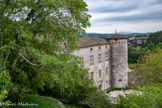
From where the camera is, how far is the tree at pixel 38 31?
317 inches

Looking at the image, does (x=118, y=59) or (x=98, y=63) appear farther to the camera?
(x=118, y=59)

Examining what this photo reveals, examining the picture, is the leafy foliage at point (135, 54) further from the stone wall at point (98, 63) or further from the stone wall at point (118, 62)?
the stone wall at point (98, 63)

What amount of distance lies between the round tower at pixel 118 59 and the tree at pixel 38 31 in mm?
20833

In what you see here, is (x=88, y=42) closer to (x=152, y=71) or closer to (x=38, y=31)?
(x=152, y=71)

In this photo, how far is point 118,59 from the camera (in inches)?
1204

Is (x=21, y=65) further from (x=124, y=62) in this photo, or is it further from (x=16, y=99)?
(x=124, y=62)

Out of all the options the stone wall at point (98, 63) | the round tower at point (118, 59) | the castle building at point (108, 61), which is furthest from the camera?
the round tower at point (118, 59)

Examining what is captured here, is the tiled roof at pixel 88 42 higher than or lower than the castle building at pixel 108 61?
higher

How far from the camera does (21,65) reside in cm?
965

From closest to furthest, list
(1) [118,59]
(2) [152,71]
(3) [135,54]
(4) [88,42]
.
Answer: (2) [152,71]
(4) [88,42]
(1) [118,59]
(3) [135,54]

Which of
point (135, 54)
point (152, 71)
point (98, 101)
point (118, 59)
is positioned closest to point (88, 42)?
point (118, 59)

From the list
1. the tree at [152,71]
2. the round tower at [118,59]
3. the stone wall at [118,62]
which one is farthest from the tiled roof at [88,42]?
the tree at [152,71]

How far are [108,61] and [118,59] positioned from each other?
5.97 feet

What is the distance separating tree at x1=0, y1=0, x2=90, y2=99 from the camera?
8055 mm
